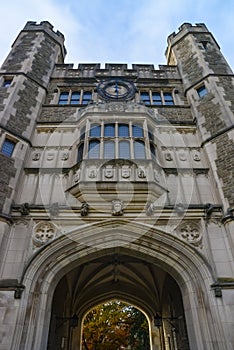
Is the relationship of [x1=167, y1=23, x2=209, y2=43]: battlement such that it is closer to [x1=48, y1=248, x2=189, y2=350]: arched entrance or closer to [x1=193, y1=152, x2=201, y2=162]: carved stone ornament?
[x1=193, y1=152, x2=201, y2=162]: carved stone ornament

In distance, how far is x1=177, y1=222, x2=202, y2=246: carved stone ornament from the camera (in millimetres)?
7031

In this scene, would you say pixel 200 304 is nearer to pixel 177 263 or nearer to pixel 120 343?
pixel 177 263

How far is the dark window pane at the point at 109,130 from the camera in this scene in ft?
31.4

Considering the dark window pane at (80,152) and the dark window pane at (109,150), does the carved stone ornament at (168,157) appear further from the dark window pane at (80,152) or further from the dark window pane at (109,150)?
the dark window pane at (80,152)

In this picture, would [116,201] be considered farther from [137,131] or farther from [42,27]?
[42,27]

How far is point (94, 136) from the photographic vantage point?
934 centimetres

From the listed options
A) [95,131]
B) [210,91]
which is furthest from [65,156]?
[210,91]

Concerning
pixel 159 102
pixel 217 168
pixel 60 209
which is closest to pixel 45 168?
pixel 60 209

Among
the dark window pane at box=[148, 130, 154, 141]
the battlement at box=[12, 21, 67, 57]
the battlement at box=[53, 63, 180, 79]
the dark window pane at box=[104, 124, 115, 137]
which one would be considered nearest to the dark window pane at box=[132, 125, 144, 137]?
the dark window pane at box=[148, 130, 154, 141]

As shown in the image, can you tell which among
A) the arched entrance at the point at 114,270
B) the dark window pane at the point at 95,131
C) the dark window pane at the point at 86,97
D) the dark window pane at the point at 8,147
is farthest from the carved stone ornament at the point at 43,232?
the dark window pane at the point at 86,97

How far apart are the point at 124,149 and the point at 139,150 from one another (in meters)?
0.51

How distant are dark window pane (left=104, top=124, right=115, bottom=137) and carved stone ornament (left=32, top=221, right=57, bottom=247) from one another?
12.8 feet

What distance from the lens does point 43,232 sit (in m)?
7.16

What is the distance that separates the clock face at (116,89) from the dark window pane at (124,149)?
151 inches
